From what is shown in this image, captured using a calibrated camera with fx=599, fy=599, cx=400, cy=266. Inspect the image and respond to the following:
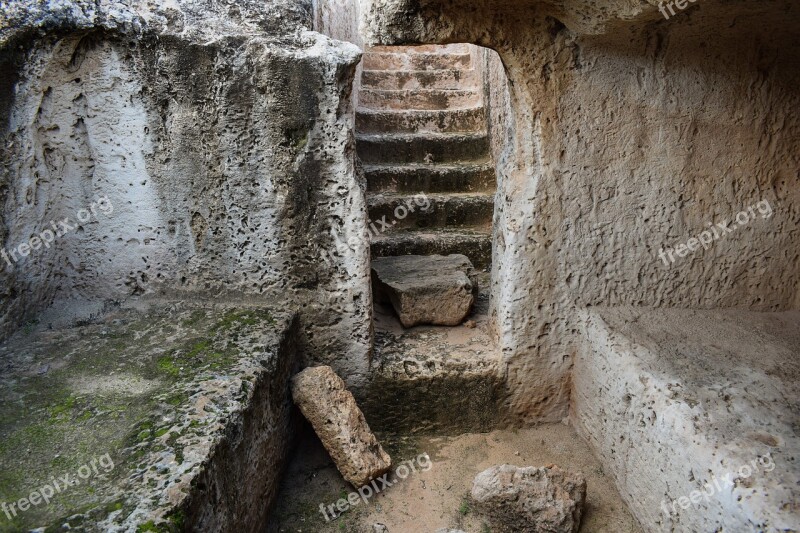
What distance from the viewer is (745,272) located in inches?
106

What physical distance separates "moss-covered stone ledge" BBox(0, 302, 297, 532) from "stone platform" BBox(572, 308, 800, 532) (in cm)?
136

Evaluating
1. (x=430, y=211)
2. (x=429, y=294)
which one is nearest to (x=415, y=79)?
(x=430, y=211)

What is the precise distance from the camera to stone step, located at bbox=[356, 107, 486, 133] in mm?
4754

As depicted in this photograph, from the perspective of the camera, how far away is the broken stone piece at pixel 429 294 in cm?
311

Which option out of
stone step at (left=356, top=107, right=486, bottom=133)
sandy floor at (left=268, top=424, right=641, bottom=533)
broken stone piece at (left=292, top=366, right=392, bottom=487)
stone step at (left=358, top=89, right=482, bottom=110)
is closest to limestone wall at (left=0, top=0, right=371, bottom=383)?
broken stone piece at (left=292, top=366, right=392, bottom=487)

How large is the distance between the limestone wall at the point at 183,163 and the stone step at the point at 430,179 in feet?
5.80

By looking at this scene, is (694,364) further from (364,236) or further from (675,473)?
(364,236)

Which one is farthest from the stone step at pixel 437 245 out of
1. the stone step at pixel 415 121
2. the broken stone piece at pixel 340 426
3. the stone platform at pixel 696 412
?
the broken stone piece at pixel 340 426

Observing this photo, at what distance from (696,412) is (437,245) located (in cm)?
225

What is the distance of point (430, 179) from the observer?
14.3 ft

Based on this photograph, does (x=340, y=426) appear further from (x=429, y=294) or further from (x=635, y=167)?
(x=635, y=167)

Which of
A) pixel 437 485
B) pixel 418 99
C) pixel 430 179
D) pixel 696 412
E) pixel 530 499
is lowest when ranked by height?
pixel 437 485

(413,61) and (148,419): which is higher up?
(413,61)

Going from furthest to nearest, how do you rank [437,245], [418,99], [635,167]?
1. [418,99]
2. [437,245]
3. [635,167]
